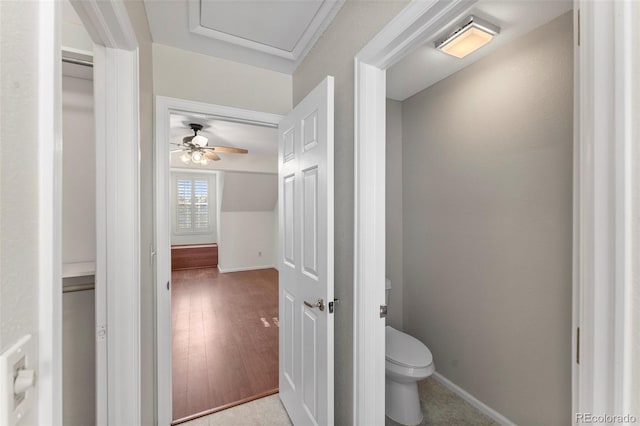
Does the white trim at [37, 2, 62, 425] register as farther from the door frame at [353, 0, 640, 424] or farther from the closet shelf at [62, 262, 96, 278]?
the door frame at [353, 0, 640, 424]

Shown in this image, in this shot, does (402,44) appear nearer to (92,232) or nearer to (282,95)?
(282,95)

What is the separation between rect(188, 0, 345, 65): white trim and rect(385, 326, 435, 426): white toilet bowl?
2.06 meters

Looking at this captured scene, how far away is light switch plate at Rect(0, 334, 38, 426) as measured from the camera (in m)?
0.35

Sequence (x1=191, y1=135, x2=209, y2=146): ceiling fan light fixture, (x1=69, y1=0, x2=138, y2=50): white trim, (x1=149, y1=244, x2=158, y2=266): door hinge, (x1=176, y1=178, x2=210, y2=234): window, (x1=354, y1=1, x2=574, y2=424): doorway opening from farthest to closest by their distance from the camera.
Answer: (x1=176, y1=178, x2=210, y2=234): window → (x1=191, y1=135, x2=209, y2=146): ceiling fan light fixture → (x1=149, y1=244, x2=158, y2=266): door hinge → (x1=354, y1=1, x2=574, y2=424): doorway opening → (x1=69, y1=0, x2=138, y2=50): white trim

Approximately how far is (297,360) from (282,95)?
1857mm

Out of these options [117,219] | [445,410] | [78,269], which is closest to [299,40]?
[117,219]

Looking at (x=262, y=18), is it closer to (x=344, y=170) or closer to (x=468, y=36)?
(x=344, y=170)

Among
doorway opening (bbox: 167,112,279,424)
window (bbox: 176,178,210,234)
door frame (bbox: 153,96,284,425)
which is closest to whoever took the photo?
door frame (bbox: 153,96,284,425)

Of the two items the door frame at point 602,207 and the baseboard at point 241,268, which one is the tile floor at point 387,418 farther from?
the baseboard at point 241,268

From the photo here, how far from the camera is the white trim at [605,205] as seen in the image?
19.3 inches

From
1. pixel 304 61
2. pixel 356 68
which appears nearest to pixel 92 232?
pixel 356 68

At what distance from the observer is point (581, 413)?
0.56 metres

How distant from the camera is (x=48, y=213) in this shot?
46 cm

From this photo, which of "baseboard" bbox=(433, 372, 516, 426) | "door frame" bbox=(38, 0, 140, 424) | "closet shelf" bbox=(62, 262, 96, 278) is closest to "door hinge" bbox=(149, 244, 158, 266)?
"closet shelf" bbox=(62, 262, 96, 278)
